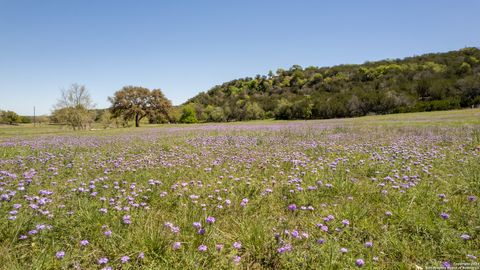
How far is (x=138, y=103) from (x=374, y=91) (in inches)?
2414

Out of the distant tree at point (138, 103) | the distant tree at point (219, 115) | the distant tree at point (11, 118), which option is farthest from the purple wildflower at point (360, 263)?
the distant tree at point (11, 118)

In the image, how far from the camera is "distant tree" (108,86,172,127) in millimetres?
53875

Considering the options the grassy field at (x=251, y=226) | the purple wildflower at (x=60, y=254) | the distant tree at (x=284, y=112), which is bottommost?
the grassy field at (x=251, y=226)

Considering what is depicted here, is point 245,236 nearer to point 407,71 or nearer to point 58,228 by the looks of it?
point 58,228

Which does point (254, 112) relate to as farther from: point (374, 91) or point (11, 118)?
point (11, 118)

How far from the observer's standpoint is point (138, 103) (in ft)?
183

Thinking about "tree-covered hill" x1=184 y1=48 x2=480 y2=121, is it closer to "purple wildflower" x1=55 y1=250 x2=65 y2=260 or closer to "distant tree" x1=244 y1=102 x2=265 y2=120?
"distant tree" x1=244 y1=102 x2=265 y2=120

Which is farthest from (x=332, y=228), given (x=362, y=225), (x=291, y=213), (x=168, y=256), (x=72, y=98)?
(x=72, y=98)

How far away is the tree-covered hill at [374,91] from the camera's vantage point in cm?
5140

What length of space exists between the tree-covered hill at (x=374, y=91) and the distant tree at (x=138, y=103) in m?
32.7

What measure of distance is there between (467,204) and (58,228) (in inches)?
204

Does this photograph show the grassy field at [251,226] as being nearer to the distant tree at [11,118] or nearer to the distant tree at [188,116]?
the distant tree at [188,116]

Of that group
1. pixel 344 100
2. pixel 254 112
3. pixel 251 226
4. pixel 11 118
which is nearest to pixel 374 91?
pixel 344 100

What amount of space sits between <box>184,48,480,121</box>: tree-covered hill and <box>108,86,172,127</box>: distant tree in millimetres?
32661
